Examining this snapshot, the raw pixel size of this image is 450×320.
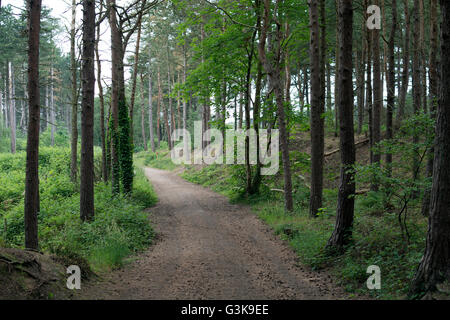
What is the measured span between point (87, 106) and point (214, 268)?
6.52m

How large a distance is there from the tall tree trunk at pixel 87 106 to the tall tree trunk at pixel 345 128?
7.32 meters

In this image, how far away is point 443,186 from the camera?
4324 mm

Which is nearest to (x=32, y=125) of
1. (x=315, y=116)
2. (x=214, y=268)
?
(x=214, y=268)

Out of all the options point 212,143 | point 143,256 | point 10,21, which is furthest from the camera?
point 212,143

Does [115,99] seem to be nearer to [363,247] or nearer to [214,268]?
[214,268]

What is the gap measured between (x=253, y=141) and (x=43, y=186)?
11.4 meters

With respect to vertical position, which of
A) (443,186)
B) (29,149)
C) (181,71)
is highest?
(181,71)

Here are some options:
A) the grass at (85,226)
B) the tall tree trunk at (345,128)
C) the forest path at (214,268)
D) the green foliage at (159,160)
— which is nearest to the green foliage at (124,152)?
the grass at (85,226)

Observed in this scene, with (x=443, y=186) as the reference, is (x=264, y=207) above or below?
below

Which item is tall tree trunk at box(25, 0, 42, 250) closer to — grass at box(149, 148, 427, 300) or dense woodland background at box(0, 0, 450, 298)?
dense woodland background at box(0, 0, 450, 298)

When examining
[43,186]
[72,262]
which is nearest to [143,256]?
[72,262]

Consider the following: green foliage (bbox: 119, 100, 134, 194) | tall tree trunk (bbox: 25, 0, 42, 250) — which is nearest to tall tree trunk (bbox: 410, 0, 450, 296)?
tall tree trunk (bbox: 25, 0, 42, 250)

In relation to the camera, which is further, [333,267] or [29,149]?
[29,149]

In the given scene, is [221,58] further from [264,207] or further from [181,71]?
[181,71]
